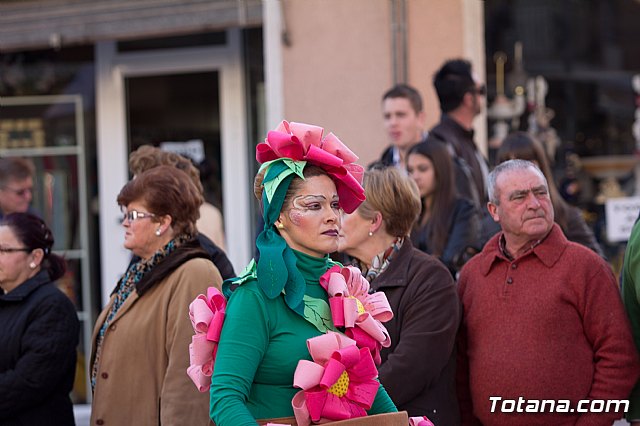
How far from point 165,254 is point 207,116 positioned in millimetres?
3648

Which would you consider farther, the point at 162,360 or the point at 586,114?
the point at 586,114

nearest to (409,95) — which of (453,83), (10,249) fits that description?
(453,83)

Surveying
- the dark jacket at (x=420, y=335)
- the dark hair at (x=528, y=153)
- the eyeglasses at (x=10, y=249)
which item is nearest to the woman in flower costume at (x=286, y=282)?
the dark jacket at (x=420, y=335)

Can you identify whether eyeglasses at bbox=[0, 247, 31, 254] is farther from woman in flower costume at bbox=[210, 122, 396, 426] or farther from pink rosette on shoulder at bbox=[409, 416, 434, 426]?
pink rosette on shoulder at bbox=[409, 416, 434, 426]

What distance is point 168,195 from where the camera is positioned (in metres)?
4.38

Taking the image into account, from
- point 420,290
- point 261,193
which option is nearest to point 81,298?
point 420,290

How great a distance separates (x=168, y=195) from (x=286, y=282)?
4.81ft

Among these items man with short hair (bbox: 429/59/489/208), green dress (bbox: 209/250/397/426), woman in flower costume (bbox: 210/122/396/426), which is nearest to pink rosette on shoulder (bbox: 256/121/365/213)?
woman in flower costume (bbox: 210/122/396/426)

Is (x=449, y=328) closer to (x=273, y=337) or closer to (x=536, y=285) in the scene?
(x=536, y=285)

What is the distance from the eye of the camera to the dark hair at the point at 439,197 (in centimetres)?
509

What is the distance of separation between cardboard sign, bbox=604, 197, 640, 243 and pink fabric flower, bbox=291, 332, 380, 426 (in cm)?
380

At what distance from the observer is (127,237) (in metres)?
4.40

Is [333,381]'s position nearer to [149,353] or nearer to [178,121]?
[149,353]

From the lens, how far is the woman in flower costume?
295cm
